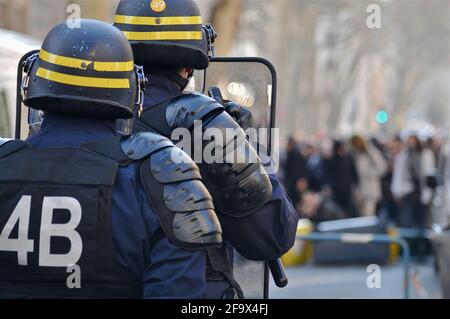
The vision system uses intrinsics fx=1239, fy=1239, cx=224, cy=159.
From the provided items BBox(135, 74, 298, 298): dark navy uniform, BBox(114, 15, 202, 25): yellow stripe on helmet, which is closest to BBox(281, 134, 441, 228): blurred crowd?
BBox(114, 15, 202, 25): yellow stripe on helmet

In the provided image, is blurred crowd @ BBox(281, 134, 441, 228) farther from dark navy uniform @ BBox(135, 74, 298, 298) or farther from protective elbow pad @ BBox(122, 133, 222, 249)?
protective elbow pad @ BBox(122, 133, 222, 249)

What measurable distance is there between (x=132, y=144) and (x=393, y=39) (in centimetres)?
6868

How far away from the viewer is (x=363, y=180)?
63.8 feet

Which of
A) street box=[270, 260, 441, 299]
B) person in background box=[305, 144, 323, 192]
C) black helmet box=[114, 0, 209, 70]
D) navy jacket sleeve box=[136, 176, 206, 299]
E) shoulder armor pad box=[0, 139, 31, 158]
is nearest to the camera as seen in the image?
navy jacket sleeve box=[136, 176, 206, 299]

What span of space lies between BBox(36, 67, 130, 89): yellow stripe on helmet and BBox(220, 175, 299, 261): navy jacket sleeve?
26.4 inches

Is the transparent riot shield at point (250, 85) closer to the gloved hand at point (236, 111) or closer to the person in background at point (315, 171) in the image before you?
the gloved hand at point (236, 111)

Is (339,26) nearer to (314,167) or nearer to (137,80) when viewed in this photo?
(314,167)

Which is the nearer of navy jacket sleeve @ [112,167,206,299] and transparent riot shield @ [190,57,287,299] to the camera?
navy jacket sleeve @ [112,167,206,299]

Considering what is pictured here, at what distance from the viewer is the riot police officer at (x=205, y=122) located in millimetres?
4168

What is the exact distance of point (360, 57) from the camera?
6588 centimetres

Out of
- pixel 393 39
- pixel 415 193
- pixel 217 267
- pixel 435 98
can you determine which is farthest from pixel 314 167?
pixel 435 98

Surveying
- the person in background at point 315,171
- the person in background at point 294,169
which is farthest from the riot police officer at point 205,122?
the person in background at point 294,169

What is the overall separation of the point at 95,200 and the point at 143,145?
224 mm

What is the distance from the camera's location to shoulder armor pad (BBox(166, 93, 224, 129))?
4215mm
